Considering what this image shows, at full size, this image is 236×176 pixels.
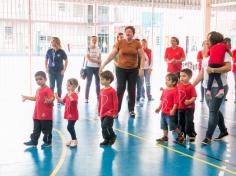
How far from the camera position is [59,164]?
15.0 feet

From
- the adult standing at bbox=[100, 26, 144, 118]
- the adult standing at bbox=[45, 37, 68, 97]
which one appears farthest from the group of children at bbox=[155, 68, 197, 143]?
the adult standing at bbox=[45, 37, 68, 97]

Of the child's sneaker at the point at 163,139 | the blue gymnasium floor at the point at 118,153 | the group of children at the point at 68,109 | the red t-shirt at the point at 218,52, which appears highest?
the red t-shirt at the point at 218,52

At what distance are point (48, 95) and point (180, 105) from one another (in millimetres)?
2025

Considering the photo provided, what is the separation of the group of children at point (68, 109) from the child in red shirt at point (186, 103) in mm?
1055

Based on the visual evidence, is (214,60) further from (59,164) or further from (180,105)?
(59,164)

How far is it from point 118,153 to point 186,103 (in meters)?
1.29

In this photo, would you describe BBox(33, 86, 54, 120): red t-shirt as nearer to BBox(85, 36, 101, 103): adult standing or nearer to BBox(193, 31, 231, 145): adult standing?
BBox(193, 31, 231, 145): adult standing

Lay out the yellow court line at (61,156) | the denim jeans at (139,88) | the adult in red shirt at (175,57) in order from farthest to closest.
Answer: the denim jeans at (139,88) < the adult in red shirt at (175,57) < the yellow court line at (61,156)

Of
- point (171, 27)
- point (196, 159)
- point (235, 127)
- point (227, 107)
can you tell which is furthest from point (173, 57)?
point (171, 27)

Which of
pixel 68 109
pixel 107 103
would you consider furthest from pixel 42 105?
pixel 107 103

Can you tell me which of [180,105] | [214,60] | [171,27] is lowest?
[180,105]

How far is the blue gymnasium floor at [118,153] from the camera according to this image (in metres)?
4.40

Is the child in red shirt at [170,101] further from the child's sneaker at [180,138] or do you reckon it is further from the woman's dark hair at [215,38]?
the woman's dark hair at [215,38]

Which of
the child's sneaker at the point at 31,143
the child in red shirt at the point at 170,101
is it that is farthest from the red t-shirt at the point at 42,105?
the child in red shirt at the point at 170,101
